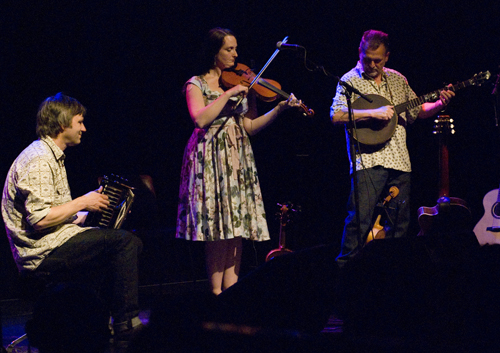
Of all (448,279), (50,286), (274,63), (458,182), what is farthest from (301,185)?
(448,279)

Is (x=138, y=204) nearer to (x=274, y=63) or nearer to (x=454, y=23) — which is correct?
(x=274, y=63)

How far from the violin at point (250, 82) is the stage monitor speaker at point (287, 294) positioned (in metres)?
1.59

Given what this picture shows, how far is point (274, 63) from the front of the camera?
494 cm

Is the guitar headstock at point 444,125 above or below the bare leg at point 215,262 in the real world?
above

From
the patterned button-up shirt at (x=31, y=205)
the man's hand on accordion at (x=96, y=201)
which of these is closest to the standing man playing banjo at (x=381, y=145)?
the man's hand on accordion at (x=96, y=201)

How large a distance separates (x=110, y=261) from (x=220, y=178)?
33.3 inches

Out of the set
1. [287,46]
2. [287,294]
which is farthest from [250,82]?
[287,294]

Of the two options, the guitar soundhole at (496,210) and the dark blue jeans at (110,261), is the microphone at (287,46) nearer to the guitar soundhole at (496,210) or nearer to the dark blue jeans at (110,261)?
the dark blue jeans at (110,261)

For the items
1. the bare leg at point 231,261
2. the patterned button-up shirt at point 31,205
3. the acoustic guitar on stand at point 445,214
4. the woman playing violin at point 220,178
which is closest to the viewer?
the patterned button-up shirt at point 31,205

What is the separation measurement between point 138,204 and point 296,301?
9.72 ft

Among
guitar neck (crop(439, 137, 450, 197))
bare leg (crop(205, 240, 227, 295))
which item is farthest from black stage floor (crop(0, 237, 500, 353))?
guitar neck (crop(439, 137, 450, 197))

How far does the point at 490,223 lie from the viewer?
414 centimetres

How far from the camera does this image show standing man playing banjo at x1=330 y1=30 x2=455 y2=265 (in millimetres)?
3646

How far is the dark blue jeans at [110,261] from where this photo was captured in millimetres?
2643
